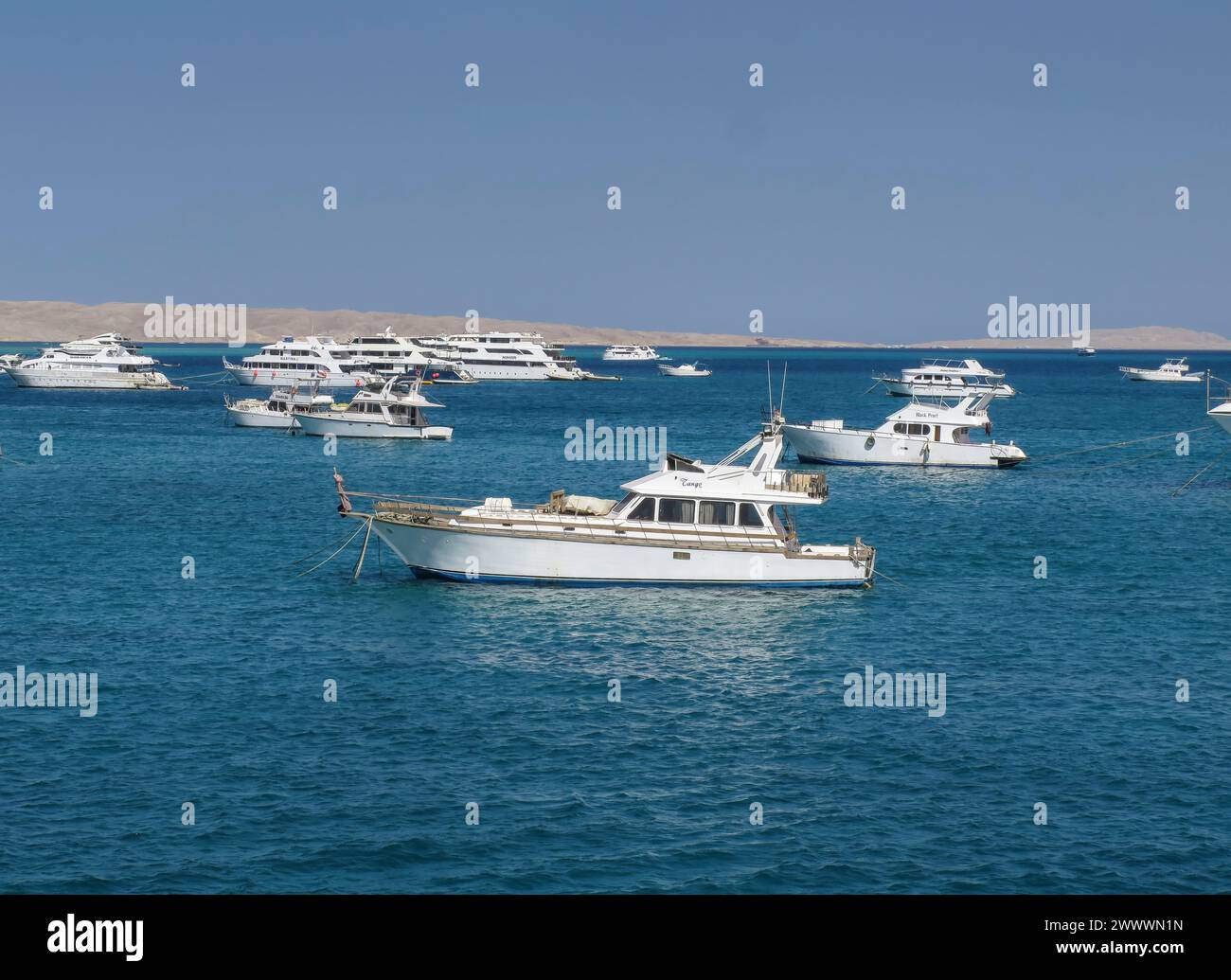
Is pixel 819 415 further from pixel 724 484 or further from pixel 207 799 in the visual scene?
pixel 207 799

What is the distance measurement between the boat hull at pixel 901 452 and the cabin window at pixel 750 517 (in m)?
43.3

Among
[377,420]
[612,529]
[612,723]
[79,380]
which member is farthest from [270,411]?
[612,723]

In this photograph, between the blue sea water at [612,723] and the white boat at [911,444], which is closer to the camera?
the blue sea water at [612,723]

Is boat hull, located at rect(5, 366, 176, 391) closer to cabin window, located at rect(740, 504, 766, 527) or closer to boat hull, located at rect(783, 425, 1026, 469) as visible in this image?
boat hull, located at rect(783, 425, 1026, 469)

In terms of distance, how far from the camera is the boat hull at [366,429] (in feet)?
352

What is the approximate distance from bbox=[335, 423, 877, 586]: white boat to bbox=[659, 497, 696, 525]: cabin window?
1.3 inches

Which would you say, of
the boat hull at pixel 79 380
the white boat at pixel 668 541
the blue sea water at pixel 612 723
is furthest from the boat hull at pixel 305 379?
the white boat at pixel 668 541

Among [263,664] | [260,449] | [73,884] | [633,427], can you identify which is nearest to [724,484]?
[263,664]

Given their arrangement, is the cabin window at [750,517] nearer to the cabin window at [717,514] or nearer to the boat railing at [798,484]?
the cabin window at [717,514]

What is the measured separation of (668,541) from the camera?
47312 millimetres

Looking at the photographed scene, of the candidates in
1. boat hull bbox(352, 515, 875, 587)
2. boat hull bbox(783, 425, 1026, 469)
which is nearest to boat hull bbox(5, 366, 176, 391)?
boat hull bbox(783, 425, 1026, 469)

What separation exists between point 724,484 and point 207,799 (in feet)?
79.1
